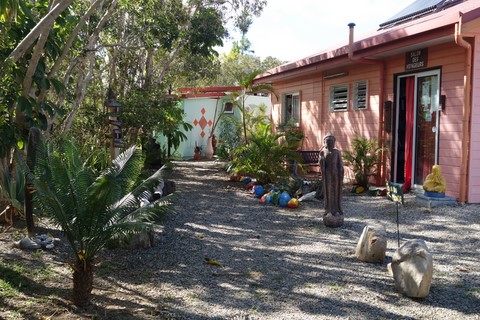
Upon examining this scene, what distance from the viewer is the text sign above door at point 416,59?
9320mm

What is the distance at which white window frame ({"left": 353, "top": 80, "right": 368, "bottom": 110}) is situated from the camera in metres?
11.4

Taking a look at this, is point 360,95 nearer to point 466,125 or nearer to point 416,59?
point 416,59

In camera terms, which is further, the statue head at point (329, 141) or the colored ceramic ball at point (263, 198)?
the colored ceramic ball at point (263, 198)

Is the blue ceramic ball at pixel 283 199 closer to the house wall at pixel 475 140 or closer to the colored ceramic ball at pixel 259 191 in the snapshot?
the colored ceramic ball at pixel 259 191

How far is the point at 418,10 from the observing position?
35.9 ft

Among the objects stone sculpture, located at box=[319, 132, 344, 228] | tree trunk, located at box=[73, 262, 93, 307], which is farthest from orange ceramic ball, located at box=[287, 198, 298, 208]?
tree trunk, located at box=[73, 262, 93, 307]

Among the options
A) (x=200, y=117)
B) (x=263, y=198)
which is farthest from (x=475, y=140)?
(x=200, y=117)

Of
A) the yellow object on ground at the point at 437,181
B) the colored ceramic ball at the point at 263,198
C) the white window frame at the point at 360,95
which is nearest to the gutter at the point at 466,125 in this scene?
the yellow object on ground at the point at 437,181

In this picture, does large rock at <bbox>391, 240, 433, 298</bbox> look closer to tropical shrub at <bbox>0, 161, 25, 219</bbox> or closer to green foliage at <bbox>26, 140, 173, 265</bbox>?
green foliage at <bbox>26, 140, 173, 265</bbox>

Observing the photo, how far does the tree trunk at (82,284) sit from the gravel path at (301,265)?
2.04 feet

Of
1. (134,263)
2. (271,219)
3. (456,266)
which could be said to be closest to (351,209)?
(271,219)

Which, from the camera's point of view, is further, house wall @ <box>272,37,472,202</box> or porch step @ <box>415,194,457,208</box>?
house wall @ <box>272,37,472,202</box>

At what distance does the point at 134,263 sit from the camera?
5.61 meters

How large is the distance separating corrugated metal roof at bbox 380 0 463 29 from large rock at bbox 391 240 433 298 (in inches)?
284
